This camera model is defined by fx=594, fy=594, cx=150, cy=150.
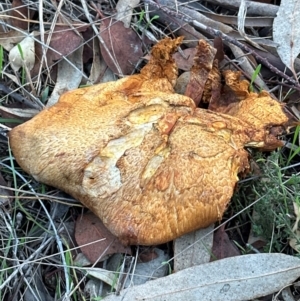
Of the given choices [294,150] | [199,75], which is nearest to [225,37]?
[199,75]

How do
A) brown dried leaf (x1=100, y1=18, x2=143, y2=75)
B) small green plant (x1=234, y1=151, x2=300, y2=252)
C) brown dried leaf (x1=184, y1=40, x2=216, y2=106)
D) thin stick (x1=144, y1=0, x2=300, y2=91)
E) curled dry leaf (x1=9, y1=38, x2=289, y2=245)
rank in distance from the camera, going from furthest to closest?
brown dried leaf (x1=100, y1=18, x2=143, y2=75) → thin stick (x1=144, y1=0, x2=300, y2=91) → brown dried leaf (x1=184, y1=40, x2=216, y2=106) → small green plant (x1=234, y1=151, x2=300, y2=252) → curled dry leaf (x1=9, y1=38, x2=289, y2=245)

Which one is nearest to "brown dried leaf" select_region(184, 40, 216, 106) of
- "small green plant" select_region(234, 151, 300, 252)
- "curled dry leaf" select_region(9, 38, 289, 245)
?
"curled dry leaf" select_region(9, 38, 289, 245)

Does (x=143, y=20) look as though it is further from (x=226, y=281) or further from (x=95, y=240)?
(x=226, y=281)

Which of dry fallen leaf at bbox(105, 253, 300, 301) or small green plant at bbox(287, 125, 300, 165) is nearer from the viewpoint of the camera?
dry fallen leaf at bbox(105, 253, 300, 301)

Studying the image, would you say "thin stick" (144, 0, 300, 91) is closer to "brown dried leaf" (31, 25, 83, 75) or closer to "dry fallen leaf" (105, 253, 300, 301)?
"brown dried leaf" (31, 25, 83, 75)

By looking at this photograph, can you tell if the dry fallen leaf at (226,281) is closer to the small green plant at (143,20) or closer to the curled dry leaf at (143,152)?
the curled dry leaf at (143,152)

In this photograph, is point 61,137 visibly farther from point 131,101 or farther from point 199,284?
point 199,284
